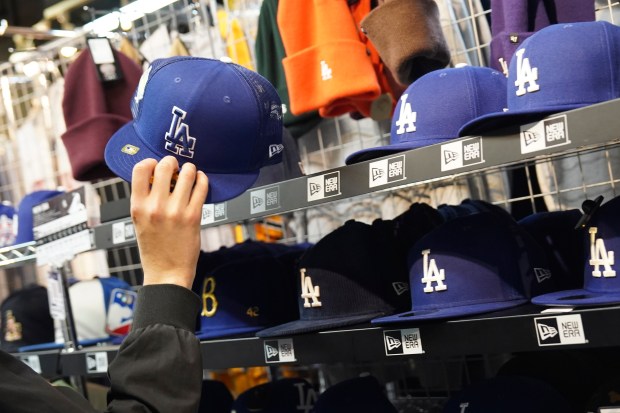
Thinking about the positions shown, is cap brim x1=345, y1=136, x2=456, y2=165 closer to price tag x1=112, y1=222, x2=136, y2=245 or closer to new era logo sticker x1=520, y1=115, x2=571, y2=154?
new era logo sticker x1=520, y1=115, x2=571, y2=154

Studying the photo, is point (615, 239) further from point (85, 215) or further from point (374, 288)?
point (85, 215)

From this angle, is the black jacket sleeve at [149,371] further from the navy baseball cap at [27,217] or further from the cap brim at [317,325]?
the navy baseball cap at [27,217]

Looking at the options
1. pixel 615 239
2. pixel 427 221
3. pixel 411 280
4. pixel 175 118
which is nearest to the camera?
pixel 615 239

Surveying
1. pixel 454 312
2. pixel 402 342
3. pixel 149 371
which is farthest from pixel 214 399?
pixel 149 371

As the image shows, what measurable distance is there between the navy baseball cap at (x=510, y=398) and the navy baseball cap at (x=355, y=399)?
0.25 meters

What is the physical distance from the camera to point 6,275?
13.8 ft

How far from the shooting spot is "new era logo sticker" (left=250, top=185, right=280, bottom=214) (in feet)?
5.84

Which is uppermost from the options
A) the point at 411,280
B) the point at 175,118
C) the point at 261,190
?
the point at 175,118

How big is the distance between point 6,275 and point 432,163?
3.20 meters

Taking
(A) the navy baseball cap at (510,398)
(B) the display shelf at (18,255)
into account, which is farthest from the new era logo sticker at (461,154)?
(B) the display shelf at (18,255)

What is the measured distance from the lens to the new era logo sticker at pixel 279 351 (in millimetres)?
1799

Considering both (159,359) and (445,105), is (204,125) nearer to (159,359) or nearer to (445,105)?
(445,105)

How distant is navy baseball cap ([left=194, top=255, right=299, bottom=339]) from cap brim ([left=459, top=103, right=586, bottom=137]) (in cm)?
78

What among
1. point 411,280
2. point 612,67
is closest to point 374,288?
point 411,280
